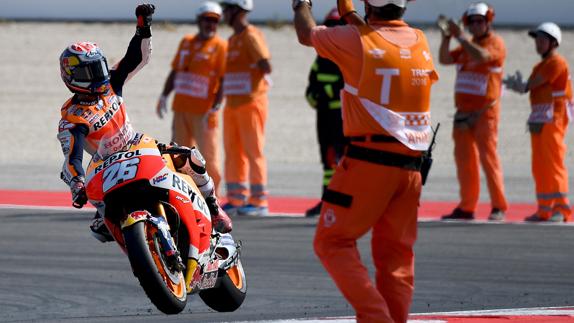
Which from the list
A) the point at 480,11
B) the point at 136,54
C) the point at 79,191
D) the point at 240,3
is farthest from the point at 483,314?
the point at 240,3

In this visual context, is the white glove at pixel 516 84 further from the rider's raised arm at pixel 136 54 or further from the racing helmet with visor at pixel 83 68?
the racing helmet with visor at pixel 83 68

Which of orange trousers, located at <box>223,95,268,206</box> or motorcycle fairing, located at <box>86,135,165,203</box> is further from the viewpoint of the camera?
orange trousers, located at <box>223,95,268,206</box>

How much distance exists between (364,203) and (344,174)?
7.4 inches

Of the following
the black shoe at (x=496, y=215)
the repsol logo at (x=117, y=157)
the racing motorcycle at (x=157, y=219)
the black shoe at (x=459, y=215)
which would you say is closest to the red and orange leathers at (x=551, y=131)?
the black shoe at (x=496, y=215)

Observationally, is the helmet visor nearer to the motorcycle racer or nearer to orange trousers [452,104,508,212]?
the motorcycle racer

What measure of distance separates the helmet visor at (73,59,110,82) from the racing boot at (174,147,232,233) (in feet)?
2.37

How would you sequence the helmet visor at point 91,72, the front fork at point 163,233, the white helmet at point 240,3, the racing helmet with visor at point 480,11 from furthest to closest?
the white helmet at point 240,3 < the racing helmet with visor at point 480,11 < the helmet visor at point 91,72 < the front fork at point 163,233

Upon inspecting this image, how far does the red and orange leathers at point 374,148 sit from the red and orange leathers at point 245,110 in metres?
8.27

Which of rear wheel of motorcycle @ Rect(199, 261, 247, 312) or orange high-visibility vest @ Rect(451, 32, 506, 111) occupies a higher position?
rear wheel of motorcycle @ Rect(199, 261, 247, 312)

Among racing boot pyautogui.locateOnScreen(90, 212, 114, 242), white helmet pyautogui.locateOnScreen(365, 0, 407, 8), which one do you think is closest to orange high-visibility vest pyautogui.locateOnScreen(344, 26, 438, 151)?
white helmet pyautogui.locateOnScreen(365, 0, 407, 8)

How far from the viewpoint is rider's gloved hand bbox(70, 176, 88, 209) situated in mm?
8500

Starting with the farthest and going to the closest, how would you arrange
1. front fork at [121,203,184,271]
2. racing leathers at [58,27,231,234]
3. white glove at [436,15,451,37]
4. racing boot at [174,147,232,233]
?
white glove at [436,15,451,37], racing boot at [174,147,232,233], racing leathers at [58,27,231,234], front fork at [121,203,184,271]

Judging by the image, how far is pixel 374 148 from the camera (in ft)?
24.5

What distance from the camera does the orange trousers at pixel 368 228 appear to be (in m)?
7.38
